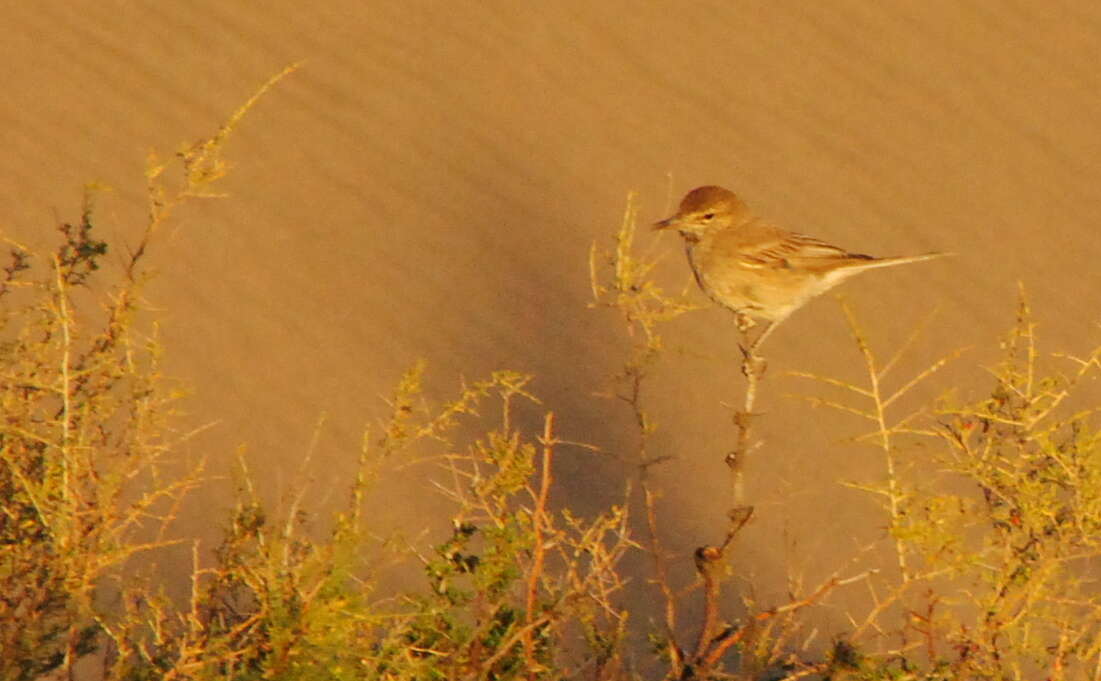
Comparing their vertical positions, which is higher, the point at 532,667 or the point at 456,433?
the point at 532,667

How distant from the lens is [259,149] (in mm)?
7582

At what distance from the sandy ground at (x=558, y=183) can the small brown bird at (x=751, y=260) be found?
1453mm

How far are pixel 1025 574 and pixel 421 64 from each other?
5.36 metres

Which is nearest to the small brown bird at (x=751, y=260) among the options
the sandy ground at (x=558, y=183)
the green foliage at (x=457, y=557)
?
the green foliage at (x=457, y=557)

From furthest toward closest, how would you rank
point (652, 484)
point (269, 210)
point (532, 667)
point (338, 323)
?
point (269, 210) < point (338, 323) < point (652, 484) < point (532, 667)

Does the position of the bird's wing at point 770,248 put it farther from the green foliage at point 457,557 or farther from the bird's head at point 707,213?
the green foliage at point 457,557

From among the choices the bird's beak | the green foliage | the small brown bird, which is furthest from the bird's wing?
the green foliage

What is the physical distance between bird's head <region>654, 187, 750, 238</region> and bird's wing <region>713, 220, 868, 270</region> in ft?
0.11

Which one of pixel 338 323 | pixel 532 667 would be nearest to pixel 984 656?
pixel 532 667

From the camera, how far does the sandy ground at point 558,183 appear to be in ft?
21.3

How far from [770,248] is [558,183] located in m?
3.07

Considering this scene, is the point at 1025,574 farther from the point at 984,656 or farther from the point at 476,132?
the point at 476,132

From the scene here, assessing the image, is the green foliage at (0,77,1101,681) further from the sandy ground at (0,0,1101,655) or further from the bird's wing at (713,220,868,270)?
the sandy ground at (0,0,1101,655)

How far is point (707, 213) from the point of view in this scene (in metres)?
4.60
